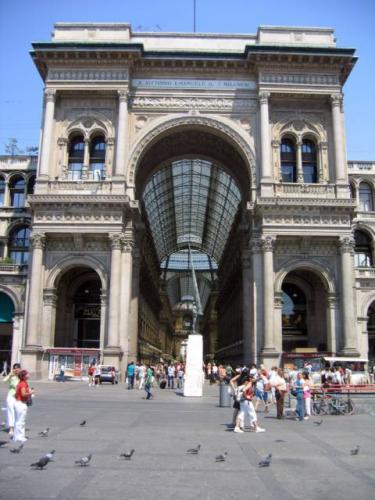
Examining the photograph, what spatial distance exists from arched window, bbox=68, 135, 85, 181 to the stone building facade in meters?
0.11

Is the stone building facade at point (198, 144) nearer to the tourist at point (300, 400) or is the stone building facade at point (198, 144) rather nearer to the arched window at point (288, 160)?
the arched window at point (288, 160)

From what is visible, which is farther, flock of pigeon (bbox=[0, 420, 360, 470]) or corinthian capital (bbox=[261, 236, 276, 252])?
corinthian capital (bbox=[261, 236, 276, 252])

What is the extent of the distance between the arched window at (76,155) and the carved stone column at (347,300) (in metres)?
20.9

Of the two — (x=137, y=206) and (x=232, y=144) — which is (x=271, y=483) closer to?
(x=137, y=206)

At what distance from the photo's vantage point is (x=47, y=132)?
139ft

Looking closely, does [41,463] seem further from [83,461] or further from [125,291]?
[125,291]

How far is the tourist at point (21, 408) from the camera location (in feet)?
43.1

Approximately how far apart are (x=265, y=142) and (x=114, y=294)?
1593 cm

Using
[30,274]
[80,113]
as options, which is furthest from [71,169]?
[30,274]

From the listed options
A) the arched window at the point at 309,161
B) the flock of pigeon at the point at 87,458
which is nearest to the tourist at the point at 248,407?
the flock of pigeon at the point at 87,458

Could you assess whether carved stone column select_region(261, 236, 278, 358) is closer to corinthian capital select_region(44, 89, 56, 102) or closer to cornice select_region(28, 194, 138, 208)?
cornice select_region(28, 194, 138, 208)

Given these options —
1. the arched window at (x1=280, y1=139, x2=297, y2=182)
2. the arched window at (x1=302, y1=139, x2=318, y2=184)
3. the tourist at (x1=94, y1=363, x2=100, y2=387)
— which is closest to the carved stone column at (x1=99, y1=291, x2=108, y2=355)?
the tourist at (x1=94, y1=363, x2=100, y2=387)

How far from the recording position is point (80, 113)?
43844 mm

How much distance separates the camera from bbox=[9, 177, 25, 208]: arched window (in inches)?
2131
